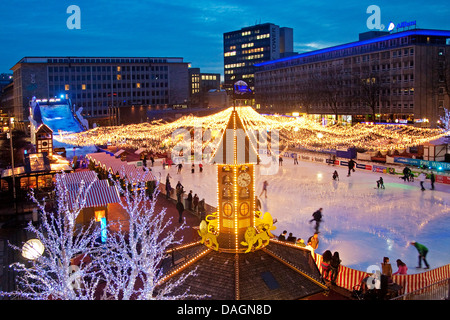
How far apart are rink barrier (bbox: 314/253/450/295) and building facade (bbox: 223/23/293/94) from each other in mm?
105486

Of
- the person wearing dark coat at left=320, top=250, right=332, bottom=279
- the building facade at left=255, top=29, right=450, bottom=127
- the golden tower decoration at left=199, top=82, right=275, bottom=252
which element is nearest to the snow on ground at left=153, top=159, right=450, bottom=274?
the person wearing dark coat at left=320, top=250, right=332, bottom=279

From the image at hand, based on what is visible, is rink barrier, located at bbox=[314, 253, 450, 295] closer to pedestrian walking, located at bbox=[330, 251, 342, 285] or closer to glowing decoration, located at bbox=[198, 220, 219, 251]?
pedestrian walking, located at bbox=[330, 251, 342, 285]

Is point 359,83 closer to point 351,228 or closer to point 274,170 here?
point 274,170

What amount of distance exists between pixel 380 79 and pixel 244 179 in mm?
53852

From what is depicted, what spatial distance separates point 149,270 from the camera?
682 cm

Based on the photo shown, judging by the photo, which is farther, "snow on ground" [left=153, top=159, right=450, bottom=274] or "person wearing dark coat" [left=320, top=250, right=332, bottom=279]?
"snow on ground" [left=153, top=159, right=450, bottom=274]

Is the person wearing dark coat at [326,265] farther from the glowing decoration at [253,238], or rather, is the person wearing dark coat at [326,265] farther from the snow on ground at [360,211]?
the glowing decoration at [253,238]

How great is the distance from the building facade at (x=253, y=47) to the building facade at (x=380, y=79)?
139 feet

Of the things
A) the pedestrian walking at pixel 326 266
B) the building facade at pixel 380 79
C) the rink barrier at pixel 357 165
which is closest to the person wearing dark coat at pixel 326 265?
the pedestrian walking at pixel 326 266

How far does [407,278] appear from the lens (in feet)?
30.6

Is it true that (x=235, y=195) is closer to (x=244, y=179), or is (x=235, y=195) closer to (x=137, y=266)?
(x=244, y=179)

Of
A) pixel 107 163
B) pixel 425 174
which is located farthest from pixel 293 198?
pixel 107 163

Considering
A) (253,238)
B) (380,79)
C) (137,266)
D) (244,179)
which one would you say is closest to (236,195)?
(244,179)

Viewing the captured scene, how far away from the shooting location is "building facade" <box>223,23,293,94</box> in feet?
382
